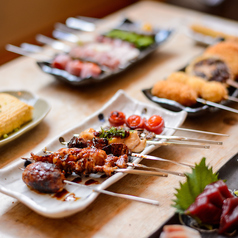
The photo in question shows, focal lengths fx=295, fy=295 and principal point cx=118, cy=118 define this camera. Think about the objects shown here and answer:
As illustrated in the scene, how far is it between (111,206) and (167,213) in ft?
1.55

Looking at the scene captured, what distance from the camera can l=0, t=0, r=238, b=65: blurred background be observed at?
8.06m

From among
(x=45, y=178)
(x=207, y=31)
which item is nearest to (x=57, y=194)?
(x=45, y=178)

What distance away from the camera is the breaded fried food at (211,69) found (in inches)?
155

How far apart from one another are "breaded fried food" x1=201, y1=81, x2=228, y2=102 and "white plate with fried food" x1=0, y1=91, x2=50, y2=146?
1.95m

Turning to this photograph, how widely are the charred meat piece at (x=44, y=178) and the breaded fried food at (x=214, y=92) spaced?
2081 mm

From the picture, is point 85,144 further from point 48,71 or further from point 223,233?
point 48,71

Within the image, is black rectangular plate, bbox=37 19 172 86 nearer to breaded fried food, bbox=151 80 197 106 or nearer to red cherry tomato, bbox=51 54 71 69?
red cherry tomato, bbox=51 54 71 69

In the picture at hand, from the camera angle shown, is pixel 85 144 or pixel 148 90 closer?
pixel 85 144

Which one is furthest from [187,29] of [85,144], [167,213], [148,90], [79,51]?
[167,213]

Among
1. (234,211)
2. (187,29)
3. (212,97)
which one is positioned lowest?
(234,211)

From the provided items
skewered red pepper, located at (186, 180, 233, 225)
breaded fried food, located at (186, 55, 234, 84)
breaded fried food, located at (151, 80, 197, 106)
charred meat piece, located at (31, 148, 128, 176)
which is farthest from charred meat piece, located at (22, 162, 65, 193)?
breaded fried food, located at (186, 55, 234, 84)

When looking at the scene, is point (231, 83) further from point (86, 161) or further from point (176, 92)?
point (86, 161)

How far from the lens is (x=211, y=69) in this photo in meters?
4.04

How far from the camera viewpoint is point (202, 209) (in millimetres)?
2154
